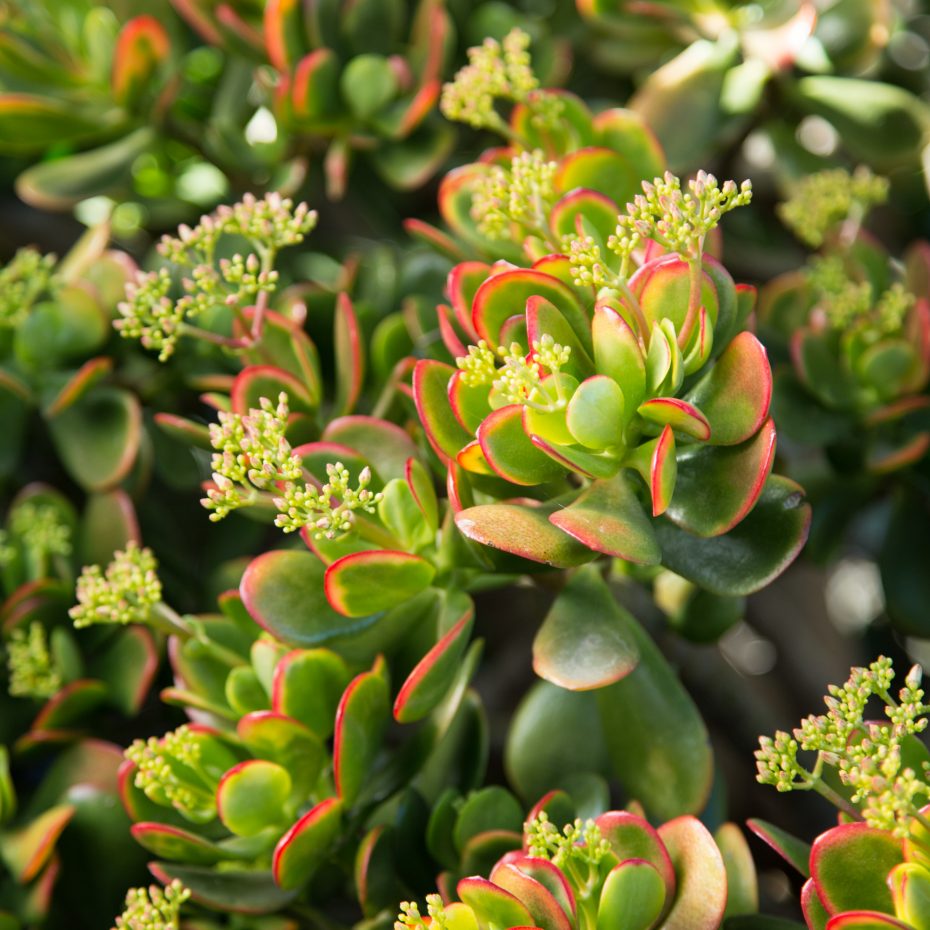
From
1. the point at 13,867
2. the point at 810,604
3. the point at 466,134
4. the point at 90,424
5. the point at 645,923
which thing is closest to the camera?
the point at 645,923

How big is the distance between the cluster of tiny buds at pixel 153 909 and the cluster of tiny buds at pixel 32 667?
235 millimetres

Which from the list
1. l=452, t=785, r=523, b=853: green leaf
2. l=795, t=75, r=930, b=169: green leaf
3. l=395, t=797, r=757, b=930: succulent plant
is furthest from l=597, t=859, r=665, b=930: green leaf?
l=795, t=75, r=930, b=169: green leaf

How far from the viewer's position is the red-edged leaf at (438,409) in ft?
2.19

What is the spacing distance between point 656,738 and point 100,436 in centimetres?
51

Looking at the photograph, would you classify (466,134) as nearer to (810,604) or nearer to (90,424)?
(90,424)

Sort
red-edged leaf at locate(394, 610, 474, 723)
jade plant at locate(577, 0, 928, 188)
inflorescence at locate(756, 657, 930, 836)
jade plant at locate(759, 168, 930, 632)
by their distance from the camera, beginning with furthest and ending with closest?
jade plant at locate(577, 0, 928, 188), jade plant at locate(759, 168, 930, 632), red-edged leaf at locate(394, 610, 474, 723), inflorescence at locate(756, 657, 930, 836)

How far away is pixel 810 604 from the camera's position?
1.44m

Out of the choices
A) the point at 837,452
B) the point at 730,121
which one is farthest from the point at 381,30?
the point at 837,452

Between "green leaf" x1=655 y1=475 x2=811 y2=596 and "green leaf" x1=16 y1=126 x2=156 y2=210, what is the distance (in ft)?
2.12

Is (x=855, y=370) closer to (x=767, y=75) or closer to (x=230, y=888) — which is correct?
(x=767, y=75)

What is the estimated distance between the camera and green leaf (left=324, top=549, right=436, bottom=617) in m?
0.65

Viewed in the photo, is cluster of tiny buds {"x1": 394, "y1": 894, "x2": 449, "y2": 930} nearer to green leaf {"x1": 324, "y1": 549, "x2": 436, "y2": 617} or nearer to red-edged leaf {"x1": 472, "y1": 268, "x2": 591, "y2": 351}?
green leaf {"x1": 324, "y1": 549, "x2": 436, "y2": 617}

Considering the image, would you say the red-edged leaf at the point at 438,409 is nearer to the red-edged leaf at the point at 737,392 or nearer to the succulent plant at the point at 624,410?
the succulent plant at the point at 624,410

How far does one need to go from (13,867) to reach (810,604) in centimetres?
101
